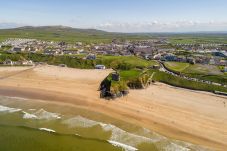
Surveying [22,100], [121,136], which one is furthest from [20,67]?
[121,136]

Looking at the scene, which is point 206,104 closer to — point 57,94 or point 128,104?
point 128,104

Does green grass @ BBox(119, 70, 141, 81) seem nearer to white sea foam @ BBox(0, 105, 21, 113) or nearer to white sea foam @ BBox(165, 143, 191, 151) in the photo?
white sea foam @ BBox(0, 105, 21, 113)

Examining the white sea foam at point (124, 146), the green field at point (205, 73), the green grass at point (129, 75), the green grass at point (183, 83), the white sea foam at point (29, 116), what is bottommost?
the white sea foam at point (124, 146)

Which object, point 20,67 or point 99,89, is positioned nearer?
point 99,89

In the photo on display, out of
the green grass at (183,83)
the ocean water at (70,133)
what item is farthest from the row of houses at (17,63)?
the green grass at (183,83)

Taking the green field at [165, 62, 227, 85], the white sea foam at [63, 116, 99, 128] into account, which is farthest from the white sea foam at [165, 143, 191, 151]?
the green field at [165, 62, 227, 85]

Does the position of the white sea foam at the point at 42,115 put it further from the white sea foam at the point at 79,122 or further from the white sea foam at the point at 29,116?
the white sea foam at the point at 79,122
